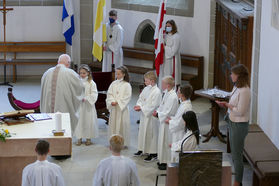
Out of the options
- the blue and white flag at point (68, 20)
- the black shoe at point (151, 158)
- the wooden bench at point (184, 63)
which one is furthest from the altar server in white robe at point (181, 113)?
the blue and white flag at point (68, 20)

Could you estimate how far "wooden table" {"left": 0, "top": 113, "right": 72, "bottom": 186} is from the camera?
6.61 m

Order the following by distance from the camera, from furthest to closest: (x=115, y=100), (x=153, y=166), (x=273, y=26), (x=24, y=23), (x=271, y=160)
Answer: (x=24, y=23)
(x=115, y=100)
(x=153, y=166)
(x=273, y=26)
(x=271, y=160)

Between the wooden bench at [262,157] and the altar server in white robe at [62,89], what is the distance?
269cm

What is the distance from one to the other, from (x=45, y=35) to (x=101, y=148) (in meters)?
6.37

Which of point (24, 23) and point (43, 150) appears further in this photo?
point (24, 23)

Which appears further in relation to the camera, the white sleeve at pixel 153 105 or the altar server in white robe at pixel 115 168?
the white sleeve at pixel 153 105

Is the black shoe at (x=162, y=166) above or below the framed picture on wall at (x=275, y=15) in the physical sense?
below

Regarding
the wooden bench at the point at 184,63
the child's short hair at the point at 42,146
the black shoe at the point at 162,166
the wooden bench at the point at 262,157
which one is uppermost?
the wooden bench at the point at 184,63

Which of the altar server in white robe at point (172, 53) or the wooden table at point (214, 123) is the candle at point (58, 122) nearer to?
the wooden table at point (214, 123)

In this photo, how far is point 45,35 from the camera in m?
15.0

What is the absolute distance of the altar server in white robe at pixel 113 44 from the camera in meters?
13.3

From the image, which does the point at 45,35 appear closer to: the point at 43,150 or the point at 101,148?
the point at 101,148

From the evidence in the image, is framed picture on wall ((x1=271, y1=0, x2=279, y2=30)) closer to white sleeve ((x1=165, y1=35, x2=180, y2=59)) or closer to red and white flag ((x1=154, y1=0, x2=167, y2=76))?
red and white flag ((x1=154, y1=0, x2=167, y2=76))

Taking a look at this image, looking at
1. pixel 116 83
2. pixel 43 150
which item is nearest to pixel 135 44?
pixel 116 83
